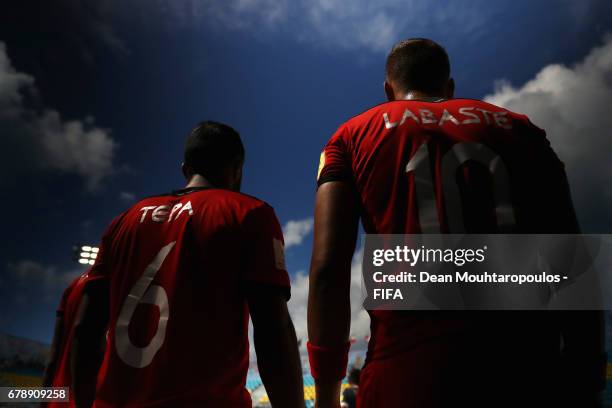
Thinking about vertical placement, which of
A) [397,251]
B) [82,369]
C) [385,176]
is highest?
[385,176]

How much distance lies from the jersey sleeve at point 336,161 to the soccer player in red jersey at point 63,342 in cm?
246

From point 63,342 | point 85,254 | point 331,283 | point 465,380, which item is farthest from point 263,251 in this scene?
point 85,254

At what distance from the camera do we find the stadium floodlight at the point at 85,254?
60.4 feet

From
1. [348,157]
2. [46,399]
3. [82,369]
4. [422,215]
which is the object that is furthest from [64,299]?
[422,215]

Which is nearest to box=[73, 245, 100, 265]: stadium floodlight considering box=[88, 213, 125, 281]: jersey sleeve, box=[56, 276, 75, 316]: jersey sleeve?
box=[56, 276, 75, 316]: jersey sleeve

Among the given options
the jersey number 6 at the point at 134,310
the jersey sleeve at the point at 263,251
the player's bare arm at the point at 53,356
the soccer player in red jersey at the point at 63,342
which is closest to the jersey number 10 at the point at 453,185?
the jersey sleeve at the point at 263,251

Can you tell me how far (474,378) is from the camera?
103cm

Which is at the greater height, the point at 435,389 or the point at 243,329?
the point at 243,329

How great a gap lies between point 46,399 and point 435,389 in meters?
3.10

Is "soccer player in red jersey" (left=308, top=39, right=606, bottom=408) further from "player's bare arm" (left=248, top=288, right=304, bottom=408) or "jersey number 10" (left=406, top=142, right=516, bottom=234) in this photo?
"player's bare arm" (left=248, top=288, right=304, bottom=408)

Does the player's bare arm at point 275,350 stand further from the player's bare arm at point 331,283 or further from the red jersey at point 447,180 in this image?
the red jersey at point 447,180

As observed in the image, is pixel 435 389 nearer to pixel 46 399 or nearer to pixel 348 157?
pixel 348 157

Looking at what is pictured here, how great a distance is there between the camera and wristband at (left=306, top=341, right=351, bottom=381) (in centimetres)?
121

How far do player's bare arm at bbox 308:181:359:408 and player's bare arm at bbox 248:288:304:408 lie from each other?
0.53 metres
